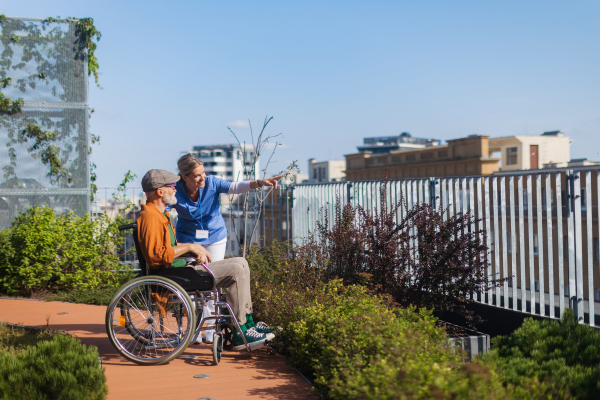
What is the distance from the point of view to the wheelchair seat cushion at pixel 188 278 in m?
3.89

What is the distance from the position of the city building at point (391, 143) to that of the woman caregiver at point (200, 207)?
150m

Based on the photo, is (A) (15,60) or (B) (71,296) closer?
(B) (71,296)

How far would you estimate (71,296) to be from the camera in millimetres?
7332

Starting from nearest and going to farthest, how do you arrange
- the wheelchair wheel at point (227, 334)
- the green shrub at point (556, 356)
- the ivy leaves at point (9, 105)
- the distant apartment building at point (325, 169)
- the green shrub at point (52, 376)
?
the green shrub at point (556, 356) < the green shrub at point (52, 376) < the wheelchair wheel at point (227, 334) < the ivy leaves at point (9, 105) < the distant apartment building at point (325, 169)

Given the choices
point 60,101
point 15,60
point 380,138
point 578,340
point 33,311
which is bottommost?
point 33,311

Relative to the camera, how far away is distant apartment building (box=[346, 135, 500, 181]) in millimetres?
77456

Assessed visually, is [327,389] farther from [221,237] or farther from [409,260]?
[409,260]

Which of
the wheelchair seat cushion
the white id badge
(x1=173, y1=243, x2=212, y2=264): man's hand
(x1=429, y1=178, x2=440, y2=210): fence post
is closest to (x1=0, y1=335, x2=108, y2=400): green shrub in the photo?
the wheelchair seat cushion

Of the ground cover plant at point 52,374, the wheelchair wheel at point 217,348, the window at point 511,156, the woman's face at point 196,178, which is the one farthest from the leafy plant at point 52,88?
the window at point 511,156

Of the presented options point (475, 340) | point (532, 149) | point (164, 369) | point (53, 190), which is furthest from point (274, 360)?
point (532, 149)

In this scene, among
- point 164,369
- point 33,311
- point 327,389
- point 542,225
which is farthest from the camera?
point 33,311

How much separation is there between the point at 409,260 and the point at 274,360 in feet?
5.70

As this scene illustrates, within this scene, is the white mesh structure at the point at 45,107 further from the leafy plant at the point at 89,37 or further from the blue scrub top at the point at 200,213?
the blue scrub top at the point at 200,213

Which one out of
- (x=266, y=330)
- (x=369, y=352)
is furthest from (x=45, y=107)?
(x=369, y=352)
